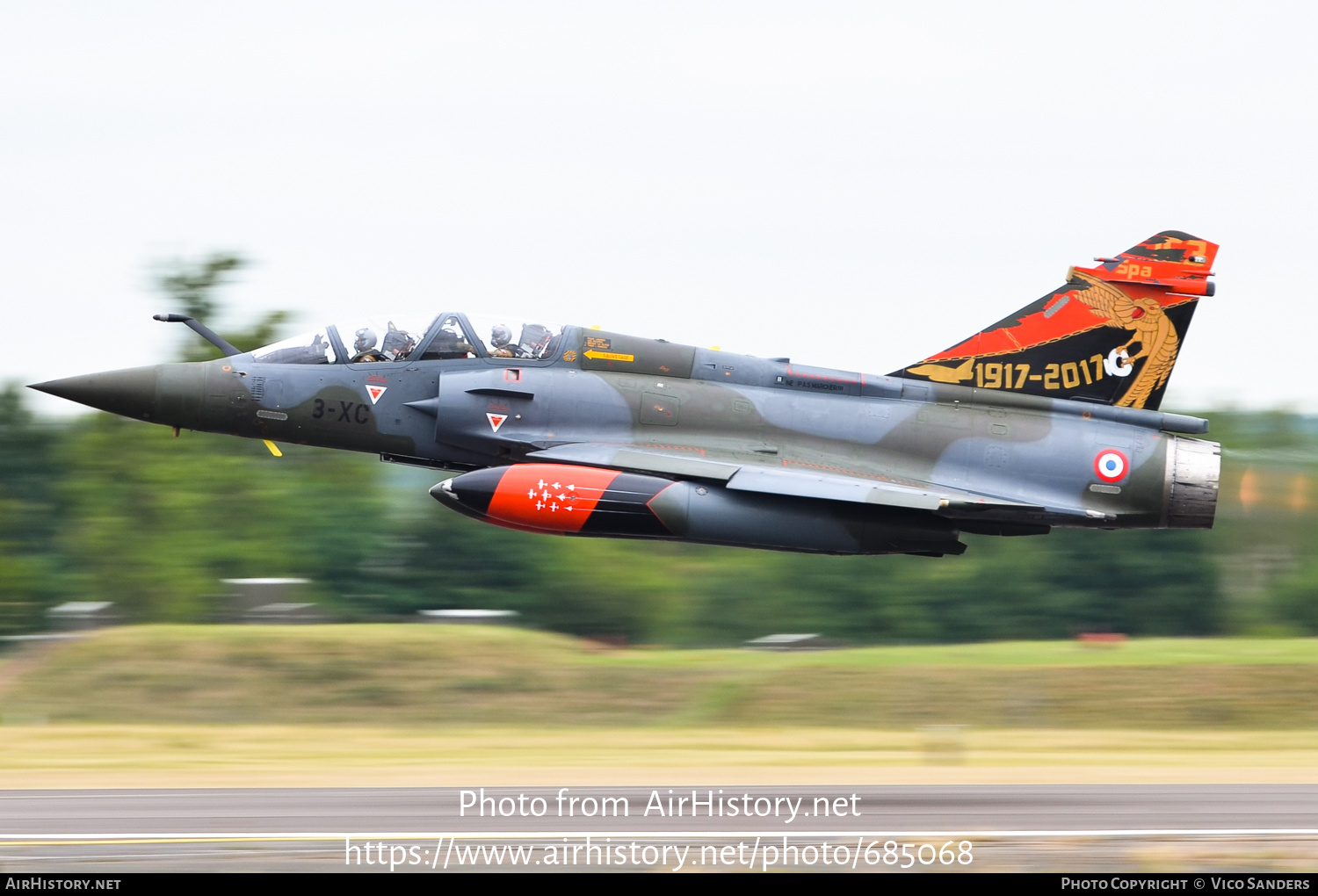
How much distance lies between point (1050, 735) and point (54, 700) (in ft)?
53.0

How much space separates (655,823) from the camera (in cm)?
1238

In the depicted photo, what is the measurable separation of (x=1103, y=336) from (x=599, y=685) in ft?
42.2

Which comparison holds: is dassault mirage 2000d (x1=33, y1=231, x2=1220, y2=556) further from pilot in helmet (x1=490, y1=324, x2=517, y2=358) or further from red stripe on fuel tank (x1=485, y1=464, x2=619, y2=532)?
red stripe on fuel tank (x1=485, y1=464, x2=619, y2=532)

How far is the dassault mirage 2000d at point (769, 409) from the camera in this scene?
15328 mm

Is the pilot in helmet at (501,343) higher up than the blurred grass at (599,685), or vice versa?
the pilot in helmet at (501,343)

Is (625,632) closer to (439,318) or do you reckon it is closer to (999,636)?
(999,636)

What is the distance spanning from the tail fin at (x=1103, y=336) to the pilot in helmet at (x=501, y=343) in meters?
4.51

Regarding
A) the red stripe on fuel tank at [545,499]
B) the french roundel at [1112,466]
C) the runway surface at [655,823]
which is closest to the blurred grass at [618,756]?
the runway surface at [655,823]

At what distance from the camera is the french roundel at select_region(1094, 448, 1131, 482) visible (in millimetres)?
15555

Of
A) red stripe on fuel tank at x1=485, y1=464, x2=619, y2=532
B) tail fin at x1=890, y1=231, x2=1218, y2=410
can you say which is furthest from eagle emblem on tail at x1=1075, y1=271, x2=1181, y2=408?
red stripe on fuel tank at x1=485, y1=464, x2=619, y2=532

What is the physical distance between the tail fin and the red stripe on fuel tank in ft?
14.1

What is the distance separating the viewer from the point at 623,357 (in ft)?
51.8

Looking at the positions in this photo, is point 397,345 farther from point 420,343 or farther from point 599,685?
point 599,685

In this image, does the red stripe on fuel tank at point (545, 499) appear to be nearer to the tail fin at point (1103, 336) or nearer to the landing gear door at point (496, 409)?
the landing gear door at point (496, 409)
